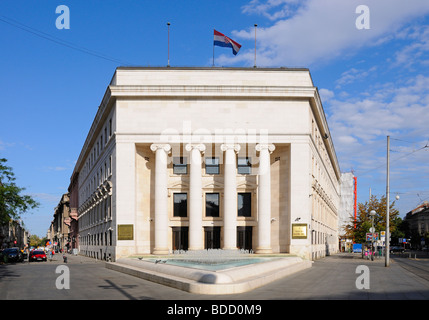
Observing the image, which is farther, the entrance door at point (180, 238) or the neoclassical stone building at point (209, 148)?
the entrance door at point (180, 238)

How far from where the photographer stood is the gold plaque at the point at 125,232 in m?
45.2

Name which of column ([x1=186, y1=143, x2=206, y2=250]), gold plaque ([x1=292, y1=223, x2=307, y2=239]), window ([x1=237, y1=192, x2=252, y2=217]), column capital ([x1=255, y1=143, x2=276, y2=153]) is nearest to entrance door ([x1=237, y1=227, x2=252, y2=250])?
window ([x1=237, y1=192, x2=252, y2=217])

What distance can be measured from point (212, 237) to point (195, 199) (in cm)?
475

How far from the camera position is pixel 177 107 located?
1844 inches

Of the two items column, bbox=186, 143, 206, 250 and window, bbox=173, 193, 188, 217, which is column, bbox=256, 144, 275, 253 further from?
window, bbox=173, 193, 188, 217

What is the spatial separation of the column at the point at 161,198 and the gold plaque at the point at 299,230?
11884 millimetres

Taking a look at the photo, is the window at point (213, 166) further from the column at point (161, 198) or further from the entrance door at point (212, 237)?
the entrance door at point (212, 237)

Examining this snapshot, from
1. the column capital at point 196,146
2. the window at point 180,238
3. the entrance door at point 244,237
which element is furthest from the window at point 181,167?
the entrance door at point 244,237

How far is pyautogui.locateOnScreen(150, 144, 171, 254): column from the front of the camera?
46.1 metres

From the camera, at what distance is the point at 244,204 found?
50.0 m
